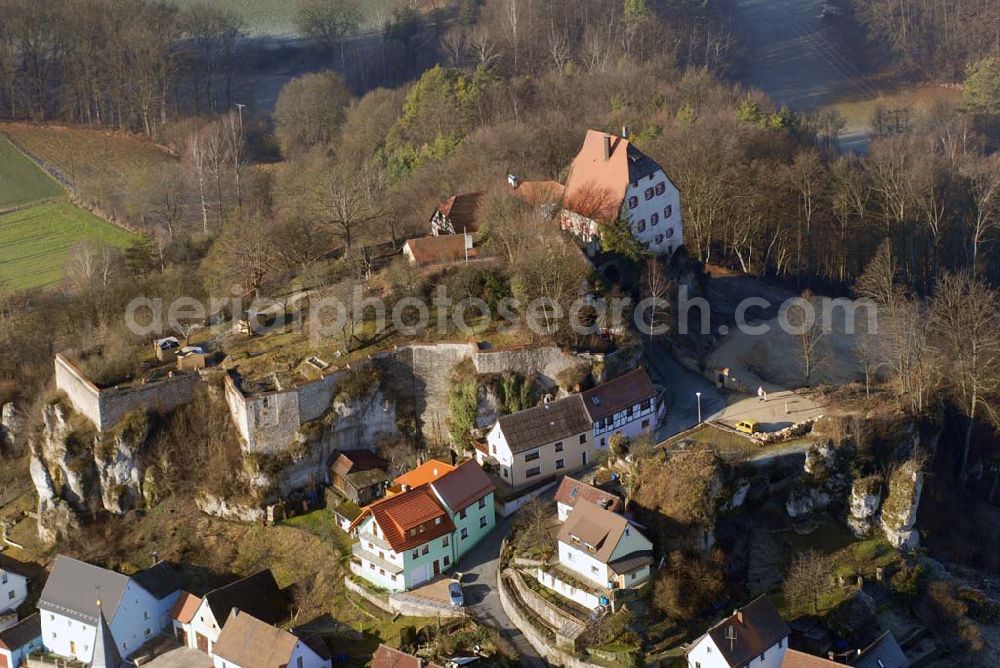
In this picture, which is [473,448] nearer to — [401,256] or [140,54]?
[401,256]

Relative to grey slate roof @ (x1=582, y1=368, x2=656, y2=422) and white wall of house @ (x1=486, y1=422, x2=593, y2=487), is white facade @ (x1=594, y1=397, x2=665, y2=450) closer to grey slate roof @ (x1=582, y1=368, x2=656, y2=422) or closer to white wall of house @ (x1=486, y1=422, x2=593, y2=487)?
grey slate roof @ (x1=582, y1=368, x2=656, y2=422)

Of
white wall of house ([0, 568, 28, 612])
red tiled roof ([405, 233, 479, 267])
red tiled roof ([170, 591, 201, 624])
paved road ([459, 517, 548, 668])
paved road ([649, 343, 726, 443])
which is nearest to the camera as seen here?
paved road ([459, 517, 548, 668])

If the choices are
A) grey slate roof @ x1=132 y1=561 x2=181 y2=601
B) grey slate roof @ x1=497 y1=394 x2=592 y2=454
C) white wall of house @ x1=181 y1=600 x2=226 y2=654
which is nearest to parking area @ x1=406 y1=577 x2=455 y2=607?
grey slate roof @ x1=497 y1=394 x2=592 y2=454

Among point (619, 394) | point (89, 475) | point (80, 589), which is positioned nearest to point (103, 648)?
point (80, 589)

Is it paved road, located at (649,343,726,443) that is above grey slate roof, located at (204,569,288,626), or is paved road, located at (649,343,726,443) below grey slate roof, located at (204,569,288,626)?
above

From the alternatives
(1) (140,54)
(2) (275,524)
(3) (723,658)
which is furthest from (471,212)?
(1) (140,54)

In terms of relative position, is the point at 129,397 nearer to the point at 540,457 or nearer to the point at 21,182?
the point at 540,457
